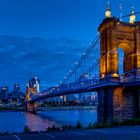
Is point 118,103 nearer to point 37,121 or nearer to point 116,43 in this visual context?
point 116,43

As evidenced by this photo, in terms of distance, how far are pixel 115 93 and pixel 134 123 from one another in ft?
50.5

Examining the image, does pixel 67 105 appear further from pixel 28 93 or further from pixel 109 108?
pixel 109 108

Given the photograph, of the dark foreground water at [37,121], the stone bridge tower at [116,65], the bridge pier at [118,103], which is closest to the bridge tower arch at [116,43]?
the stone bridge tower at [116,65]

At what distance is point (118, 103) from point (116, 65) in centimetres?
476

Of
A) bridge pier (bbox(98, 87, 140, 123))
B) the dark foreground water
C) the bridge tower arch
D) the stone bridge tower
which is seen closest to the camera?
bridge pier (bbox(98, 87, 140, 123))

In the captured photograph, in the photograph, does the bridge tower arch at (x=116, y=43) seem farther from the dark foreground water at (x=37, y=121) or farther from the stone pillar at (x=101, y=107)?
the dark foreground water at (x=37, y=121)

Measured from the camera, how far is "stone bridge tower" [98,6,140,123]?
4250 cm

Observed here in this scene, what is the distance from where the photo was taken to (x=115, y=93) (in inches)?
1673

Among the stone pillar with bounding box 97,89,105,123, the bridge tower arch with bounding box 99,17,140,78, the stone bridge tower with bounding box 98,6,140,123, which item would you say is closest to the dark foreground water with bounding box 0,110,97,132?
the stone pillar with bounding box 97,89,105,123

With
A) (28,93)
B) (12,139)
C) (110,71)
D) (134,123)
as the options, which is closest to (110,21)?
(110,71)

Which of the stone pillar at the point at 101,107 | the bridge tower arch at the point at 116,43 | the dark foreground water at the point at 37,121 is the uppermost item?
the bridge tower arch at the point at 116,43

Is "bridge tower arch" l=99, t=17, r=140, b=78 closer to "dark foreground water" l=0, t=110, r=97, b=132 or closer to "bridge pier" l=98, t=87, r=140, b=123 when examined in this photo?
"bridge pier" l=98, t=87, r=140, b=123

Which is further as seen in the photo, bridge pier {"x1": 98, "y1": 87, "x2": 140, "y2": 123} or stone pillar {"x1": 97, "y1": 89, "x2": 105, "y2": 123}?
stone pillar {"x1": 97, "y1": 89, "x2": 105, "y2": 123}

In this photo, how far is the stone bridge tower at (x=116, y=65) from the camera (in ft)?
139
